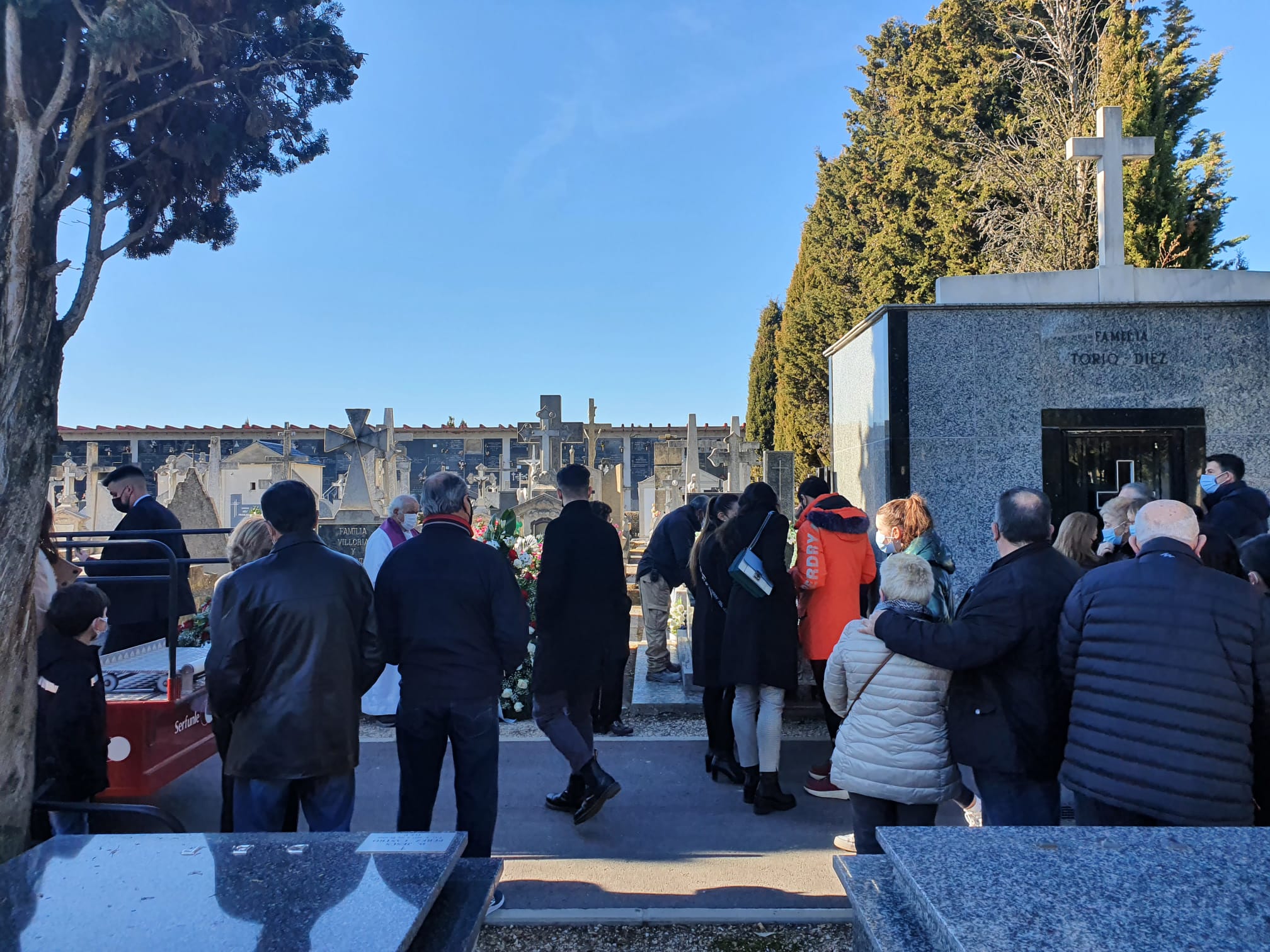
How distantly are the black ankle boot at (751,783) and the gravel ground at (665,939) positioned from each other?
4.36 feet

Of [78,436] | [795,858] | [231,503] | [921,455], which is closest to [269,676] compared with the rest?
[795,858]

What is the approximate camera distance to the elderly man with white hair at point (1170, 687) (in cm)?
253

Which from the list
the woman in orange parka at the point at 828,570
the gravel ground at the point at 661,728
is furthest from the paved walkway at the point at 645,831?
the woman in orange parka at the point at 828,570

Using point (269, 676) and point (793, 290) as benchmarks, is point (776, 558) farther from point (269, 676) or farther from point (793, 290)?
point (793, 290)

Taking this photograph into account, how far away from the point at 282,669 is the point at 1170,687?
3.08 meters

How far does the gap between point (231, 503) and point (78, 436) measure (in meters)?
18.9

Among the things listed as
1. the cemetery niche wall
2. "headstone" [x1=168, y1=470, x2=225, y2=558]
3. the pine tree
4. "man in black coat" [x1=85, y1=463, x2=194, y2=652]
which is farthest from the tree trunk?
the pine tree

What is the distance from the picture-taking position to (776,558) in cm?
462

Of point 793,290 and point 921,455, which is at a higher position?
point 793,290

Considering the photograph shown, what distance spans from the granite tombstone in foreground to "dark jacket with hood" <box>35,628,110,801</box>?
3005 millimetres

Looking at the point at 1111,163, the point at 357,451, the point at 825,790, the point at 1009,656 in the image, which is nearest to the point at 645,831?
the point at 825,790

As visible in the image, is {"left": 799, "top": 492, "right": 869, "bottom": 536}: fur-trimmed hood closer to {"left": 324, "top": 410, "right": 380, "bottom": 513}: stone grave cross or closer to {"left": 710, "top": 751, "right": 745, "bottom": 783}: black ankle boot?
{"left": 710, "top": 751, "right": 745, "bottom": 783}: black ankle boot

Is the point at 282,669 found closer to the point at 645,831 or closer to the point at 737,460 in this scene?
the point at 645,831

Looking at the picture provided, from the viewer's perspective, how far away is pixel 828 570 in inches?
196
